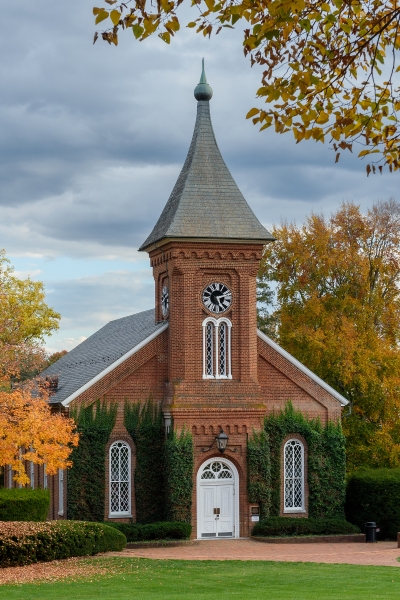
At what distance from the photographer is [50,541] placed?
23.0 meters

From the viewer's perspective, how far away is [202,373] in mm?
29688

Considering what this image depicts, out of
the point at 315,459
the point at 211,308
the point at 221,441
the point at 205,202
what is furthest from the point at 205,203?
the point at 315,459

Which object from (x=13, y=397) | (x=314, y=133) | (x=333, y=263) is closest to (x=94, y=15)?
(x=314, y=133)

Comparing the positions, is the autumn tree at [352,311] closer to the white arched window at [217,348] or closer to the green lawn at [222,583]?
the white arched window at [217,348]

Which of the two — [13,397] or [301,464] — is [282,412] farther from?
[13,397]

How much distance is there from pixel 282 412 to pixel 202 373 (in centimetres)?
338

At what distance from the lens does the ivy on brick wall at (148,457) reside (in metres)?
29.5

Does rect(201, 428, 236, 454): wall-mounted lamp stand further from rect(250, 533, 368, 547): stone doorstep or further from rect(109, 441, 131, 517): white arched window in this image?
rect(250, 533, 368, 547): stone doorstep

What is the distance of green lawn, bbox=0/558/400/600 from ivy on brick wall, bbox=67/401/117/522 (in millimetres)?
5382

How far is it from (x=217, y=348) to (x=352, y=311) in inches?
570

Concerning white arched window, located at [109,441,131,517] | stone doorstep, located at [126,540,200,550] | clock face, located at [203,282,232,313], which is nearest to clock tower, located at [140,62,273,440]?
clock face, located at [203,282,232,313]

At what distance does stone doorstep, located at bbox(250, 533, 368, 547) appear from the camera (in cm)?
2859

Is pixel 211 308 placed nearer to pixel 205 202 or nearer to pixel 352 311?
pixel 205 202

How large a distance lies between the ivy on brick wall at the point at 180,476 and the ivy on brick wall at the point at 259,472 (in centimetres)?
196
